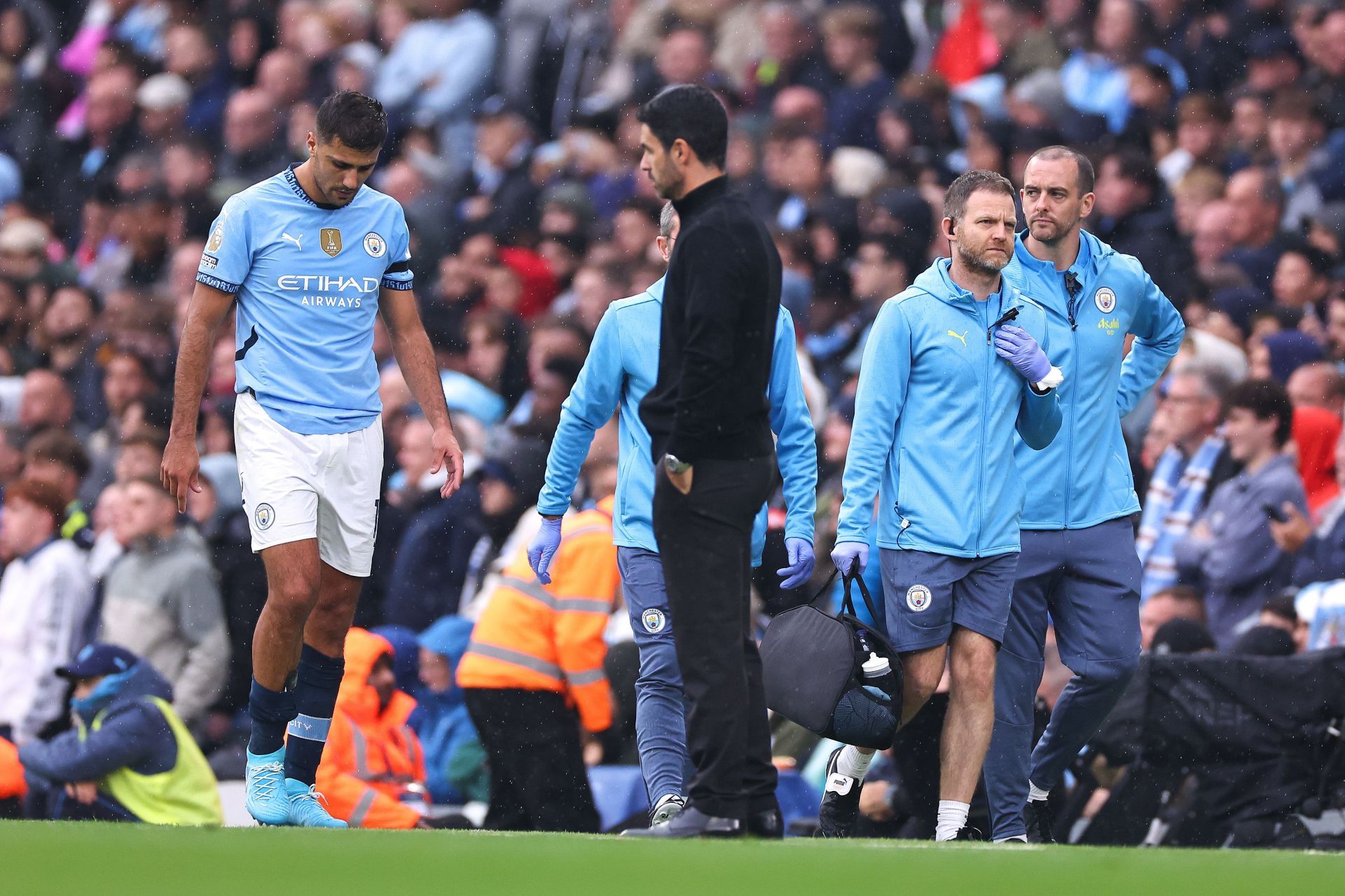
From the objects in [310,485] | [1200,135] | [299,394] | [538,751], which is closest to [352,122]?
[299,394]

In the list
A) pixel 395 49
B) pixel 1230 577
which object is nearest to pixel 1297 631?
pixel 1230 577

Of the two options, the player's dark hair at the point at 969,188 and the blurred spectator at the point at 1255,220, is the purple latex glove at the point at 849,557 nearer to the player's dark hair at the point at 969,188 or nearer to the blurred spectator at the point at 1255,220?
the player's dark hair at the point at 969,188

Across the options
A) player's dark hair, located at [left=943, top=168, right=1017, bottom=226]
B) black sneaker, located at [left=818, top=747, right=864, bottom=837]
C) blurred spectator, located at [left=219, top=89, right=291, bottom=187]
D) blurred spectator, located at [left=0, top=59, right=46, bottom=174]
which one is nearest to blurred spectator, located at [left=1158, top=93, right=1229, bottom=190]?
player's dark hair, located at [left=943, top=168, right=1017, bottom=226]

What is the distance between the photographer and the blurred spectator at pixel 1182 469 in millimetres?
10156

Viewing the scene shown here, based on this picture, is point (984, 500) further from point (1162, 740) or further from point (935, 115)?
point (935, 115)

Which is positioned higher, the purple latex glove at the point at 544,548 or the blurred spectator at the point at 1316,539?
the purple latex glove at the point at 544,548

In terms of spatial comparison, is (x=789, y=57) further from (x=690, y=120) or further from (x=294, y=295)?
(x=690, y=120)

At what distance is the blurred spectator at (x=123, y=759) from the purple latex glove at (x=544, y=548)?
286cm

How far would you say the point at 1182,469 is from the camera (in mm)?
10414

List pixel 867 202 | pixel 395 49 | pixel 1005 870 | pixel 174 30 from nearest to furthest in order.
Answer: pixel 1005 870, pixel 867 202, pixel 395 49, pixel 174 30

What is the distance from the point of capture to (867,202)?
12945 mm

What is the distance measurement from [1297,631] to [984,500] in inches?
115

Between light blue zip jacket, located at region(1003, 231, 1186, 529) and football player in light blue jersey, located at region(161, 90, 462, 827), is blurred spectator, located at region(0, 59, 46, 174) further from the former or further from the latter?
light blue zip jacket, located at region(1003, 231, 1186, 529)

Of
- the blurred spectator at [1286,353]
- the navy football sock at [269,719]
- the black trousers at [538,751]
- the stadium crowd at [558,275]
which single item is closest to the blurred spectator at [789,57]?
the stadium crowd at [558,275]
